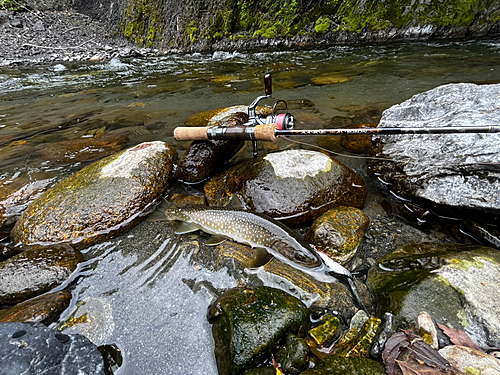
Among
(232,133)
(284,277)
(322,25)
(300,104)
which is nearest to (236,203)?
(232,133)

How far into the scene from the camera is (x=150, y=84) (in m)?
11.1

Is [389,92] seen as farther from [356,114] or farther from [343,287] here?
[343,287]

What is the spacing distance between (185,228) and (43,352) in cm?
201

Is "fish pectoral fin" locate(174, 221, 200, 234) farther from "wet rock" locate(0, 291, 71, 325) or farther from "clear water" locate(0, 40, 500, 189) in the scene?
"clear water" locate(0, 40, 500, 189)

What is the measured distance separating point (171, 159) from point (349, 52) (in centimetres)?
1216

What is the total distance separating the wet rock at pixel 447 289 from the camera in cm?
217

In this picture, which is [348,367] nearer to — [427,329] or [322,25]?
[427,329]

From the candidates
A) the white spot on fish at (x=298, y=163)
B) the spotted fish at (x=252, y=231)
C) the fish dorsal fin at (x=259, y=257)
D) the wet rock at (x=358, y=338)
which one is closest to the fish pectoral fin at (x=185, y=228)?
the spotted fish at (x=252, y=231)

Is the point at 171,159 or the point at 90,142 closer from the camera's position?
the point at 171,159

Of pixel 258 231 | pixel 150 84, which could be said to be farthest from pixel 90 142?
pixel 150 84

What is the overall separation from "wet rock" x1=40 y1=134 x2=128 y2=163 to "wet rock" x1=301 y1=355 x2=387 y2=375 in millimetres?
5494

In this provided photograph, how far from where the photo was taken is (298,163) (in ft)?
13.4

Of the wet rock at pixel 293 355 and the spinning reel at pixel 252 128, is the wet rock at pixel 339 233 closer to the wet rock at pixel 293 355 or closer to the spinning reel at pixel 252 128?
the wet rock at pixel 293 355

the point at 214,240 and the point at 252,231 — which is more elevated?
the point at 252,231
